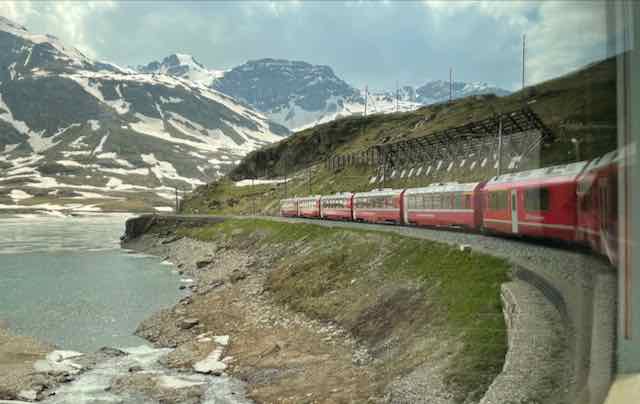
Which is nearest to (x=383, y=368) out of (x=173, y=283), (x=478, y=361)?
(x=478, y=361)

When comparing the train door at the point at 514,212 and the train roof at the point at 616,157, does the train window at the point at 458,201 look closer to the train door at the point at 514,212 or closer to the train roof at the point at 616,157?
the train door at the point at 514,212

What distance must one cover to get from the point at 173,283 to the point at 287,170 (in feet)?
271

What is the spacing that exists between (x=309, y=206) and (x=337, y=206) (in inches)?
446

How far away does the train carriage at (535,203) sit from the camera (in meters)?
3.46

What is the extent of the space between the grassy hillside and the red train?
0.18 m

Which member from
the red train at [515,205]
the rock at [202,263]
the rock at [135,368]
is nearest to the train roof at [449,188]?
the red train at [515,205]

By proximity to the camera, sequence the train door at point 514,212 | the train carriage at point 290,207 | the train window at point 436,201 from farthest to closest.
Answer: the train carriage at point 290,207, the train window at point 436,201, the train door at point 514,212

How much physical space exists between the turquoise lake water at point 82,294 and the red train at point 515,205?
52.7 feet

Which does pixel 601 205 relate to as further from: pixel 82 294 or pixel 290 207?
pixel 290 207

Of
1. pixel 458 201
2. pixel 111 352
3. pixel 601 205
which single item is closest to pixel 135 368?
pixel 111 352

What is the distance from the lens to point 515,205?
55.4ft

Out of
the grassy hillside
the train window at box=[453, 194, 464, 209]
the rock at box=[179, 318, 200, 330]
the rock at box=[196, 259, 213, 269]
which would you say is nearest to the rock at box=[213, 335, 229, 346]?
the rock at box=[179, 318, 200, 330]

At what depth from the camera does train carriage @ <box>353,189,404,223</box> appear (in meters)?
37.1

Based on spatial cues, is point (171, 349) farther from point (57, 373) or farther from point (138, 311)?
point (138, 311)
